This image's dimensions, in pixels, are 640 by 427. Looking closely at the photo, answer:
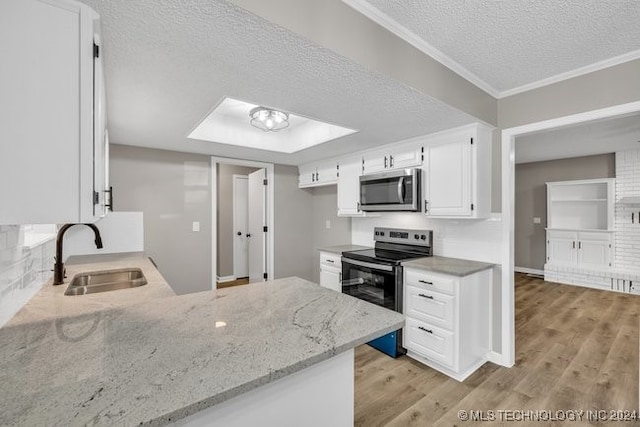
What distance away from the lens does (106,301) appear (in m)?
1.44

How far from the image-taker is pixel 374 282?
2.89 m

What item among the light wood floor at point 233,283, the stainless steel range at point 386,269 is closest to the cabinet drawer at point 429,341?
the stainless steel range at point 386,269

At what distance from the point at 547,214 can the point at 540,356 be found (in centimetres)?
414

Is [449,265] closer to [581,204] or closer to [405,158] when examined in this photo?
[405,158]

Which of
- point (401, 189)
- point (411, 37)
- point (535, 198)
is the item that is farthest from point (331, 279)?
point (535, 198)

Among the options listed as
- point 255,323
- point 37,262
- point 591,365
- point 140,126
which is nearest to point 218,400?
point 255,323

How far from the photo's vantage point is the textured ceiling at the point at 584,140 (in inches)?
139

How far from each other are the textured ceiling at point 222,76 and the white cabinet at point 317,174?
4.07 ft

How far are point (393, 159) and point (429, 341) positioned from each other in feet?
5.96

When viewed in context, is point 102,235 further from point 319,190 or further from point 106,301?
point 319,190

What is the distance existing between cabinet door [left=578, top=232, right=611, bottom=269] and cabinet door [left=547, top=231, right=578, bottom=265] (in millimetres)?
86

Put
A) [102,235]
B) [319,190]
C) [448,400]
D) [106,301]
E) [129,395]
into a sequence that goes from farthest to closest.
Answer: [319,190] → [102,235] → [448,400] → [106,301] → [129,395]

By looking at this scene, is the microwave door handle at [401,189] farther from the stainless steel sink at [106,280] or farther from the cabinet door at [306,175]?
the stainless steel sink at [106,280]

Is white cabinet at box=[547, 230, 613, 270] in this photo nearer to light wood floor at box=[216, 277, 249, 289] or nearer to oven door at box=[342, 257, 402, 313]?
oven door at box=[342, 257, 402, 313]
